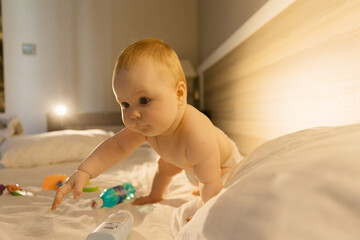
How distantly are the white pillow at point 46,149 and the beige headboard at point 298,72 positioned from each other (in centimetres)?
103

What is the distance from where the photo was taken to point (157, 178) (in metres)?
1.07

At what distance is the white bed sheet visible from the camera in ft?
2.40

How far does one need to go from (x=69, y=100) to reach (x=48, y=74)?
362 millimetres

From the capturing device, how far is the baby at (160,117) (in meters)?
0.75

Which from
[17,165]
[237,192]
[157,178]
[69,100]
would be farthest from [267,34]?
[69,100]

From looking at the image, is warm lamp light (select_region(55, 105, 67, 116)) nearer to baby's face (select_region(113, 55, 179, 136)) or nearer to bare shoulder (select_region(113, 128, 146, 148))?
bare shoulder (select_region(113, 128, 146, 148))

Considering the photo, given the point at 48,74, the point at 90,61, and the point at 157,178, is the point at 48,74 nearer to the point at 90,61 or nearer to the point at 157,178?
the point at 90,61

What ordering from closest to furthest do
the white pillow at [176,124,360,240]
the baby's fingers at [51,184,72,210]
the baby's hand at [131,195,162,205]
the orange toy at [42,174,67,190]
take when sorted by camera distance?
1. the white pillow at [176,124,360,240]
2. the baby's fingers at [51,184,72,210]
3. the baby's hand at [131,195,162,205]
4. the orange toy at [42,174,67,190]

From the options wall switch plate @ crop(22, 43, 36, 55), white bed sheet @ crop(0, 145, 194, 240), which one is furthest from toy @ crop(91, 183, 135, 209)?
wall switch plate @ crop(22, 43, 36, 55)

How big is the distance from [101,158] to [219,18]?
2008mm

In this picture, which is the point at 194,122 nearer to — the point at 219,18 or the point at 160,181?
the point at 160,181

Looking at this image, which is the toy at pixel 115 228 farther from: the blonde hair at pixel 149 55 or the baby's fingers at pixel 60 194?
the blonde hair at pixel 149 55

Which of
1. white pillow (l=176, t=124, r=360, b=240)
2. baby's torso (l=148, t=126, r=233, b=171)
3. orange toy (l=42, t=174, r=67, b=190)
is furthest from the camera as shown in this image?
orange toy (l=42, t=174, r=67, b=190)

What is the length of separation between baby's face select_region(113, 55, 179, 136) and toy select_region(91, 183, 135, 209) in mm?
284
